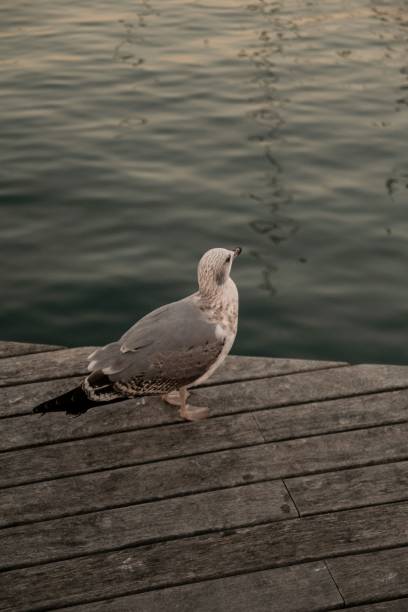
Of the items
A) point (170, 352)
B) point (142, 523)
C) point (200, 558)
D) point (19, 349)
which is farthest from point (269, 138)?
point (200, 558)

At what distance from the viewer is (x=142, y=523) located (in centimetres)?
383

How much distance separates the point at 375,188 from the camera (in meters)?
8.38

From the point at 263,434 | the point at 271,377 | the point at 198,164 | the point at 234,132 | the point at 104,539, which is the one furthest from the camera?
the point at 234,132

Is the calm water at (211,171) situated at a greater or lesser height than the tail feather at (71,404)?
lesser

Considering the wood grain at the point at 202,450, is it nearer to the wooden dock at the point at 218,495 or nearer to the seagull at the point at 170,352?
the wooden dock at the point at 218,495

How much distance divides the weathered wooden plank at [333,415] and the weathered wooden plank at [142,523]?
436 millimetres

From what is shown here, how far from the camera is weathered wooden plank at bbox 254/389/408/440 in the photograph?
4367 millimetres

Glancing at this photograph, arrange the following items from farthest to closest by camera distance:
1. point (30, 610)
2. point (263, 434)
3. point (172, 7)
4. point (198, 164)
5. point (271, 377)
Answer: point (172, 7) < point (198, 164) < point (271, 377) < point (263, 434) < point (30, 610)

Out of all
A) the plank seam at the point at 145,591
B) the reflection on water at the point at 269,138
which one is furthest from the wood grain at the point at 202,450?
the reflection on water at the point at 269,138

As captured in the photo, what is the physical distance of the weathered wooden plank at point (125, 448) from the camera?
163 inches

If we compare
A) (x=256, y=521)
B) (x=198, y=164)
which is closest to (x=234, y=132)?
(x=198, y=164)

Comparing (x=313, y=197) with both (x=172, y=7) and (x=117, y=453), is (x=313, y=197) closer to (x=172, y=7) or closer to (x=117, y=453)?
(x=117, y=453)

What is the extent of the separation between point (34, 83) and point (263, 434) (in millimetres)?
7502

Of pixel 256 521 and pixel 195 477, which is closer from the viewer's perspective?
pixel 256 521
